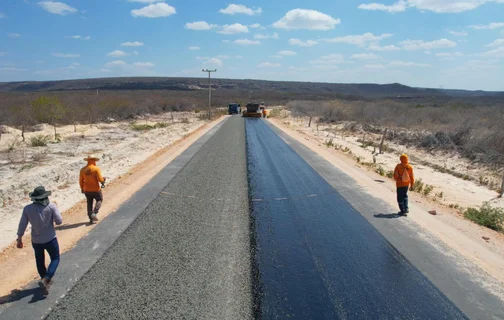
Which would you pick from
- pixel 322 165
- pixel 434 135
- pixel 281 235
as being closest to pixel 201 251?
pixel 281 235

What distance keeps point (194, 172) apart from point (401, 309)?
35.1 feet

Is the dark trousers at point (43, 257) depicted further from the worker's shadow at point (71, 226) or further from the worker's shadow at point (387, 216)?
the worker's shadow at point (387, 216)

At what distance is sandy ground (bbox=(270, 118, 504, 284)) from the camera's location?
8.30 m

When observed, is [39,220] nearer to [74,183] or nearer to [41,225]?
[41,225]

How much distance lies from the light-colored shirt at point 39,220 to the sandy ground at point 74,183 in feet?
3.38

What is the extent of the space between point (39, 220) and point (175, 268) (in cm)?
233

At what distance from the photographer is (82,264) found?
23.2 ft

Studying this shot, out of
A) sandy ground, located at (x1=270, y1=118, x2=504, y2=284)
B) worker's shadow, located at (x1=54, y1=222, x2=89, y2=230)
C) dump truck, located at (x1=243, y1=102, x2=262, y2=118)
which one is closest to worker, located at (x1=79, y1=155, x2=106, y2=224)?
worker's shadow, located at (x1=54, y1=222, x2=89, y2=230)

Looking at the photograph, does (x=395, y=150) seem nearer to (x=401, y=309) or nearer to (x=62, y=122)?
(x=401, y=309)

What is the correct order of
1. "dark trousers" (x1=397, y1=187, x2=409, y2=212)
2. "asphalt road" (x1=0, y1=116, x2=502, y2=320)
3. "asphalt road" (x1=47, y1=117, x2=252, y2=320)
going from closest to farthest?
1. "asphalt road" (x1=47, y1=117, x2=252, y2=320)
2. "asphalt road" (x1=0, y1=116, x2=502, y2=320)
3. "dark trousers" (x1=397, y1=187, x2=409, y2=212)

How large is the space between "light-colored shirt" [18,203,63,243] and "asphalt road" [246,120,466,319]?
3407 millimetres

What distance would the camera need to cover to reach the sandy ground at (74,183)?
7496 millimetres

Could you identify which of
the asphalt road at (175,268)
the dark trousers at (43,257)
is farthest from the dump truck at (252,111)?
the dark trousers at (43,257)

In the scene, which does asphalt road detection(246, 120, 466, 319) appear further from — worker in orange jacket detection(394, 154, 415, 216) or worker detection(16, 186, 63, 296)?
worker detection(16, 186, 63, 296)
